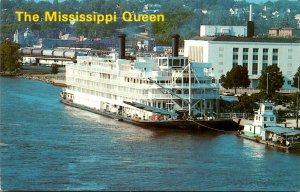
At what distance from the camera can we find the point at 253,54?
3381cm

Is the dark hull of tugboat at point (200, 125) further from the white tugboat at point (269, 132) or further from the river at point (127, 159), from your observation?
the white tugboat at point (269, 132)

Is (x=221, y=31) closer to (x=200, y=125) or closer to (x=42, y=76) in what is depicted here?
(x=42, y=76)

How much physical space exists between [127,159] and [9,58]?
2977cm

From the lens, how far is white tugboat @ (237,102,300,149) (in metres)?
19.6

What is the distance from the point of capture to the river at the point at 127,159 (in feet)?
51.0

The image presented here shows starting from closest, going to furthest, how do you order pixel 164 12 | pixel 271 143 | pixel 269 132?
pixel 271 143, pixel 269 132, pixel 164 12

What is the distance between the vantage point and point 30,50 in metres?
63.8

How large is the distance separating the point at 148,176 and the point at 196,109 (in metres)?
8.13

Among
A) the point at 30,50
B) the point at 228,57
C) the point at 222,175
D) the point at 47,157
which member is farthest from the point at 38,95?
the point at 30,50

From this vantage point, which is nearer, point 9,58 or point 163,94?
point 163,94

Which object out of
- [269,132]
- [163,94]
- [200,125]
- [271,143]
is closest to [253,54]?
[163,94]

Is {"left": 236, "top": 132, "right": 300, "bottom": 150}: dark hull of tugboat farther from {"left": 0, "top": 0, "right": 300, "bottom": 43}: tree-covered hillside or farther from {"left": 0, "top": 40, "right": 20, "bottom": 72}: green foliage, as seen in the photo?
{"left": 0, "top": 0, "right": 300, "bottom": 43}: tree-covered hillside

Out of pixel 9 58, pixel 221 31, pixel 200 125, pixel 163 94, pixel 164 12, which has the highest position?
pixel 164 12

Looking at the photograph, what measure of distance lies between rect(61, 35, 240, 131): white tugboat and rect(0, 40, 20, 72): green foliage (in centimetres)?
1997
